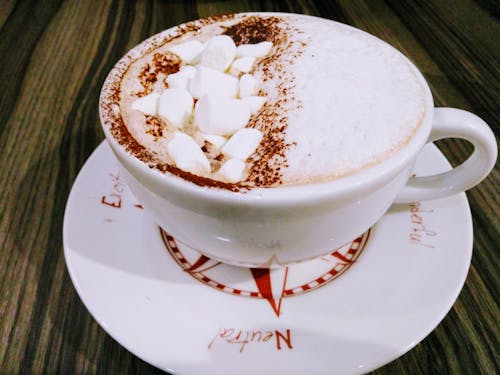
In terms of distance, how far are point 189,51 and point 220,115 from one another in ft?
0.82

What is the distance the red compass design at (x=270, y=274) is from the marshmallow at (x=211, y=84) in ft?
1.03

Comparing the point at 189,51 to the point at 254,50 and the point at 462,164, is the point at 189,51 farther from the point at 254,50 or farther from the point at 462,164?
the point at 462,164

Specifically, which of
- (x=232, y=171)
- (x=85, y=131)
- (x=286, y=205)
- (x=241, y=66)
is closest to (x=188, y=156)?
(x=232, y=171)

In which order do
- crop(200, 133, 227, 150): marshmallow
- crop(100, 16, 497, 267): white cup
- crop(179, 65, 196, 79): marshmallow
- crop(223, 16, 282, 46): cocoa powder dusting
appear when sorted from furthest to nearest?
crop(223, 16, 282, 46): cocoa powder dusting
crop(179, 65, 196, 79): marshmallow
crop(200, 133, 227, 150): marshmallow
crop(100, 16, 497, 267): white cup

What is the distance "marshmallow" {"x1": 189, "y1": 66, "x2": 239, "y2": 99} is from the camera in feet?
2.63

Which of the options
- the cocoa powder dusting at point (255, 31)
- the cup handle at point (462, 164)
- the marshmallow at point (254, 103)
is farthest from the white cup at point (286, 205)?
the cocoa powder dusting at point (255, 31)

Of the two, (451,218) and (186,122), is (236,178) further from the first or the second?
(451,218)

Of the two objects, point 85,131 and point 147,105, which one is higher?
point 147,105

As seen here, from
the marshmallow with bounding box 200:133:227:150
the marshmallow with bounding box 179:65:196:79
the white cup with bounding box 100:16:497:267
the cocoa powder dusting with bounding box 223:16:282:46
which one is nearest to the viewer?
the white cup with bounding box 100:16:497:267

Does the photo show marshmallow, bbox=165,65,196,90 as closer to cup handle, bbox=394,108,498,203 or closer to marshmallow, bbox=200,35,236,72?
marshmallow, bbox=200,35,236,72

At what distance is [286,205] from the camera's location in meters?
0.62

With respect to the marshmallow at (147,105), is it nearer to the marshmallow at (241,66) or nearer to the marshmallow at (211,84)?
the marshmallow at (211,84)

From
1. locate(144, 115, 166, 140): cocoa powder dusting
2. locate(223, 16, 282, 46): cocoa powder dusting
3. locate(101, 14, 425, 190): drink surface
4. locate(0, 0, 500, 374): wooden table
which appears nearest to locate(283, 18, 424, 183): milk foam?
locate(101, 14, 425, 190): drink surface

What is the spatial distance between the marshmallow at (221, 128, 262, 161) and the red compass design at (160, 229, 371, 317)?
252mm
